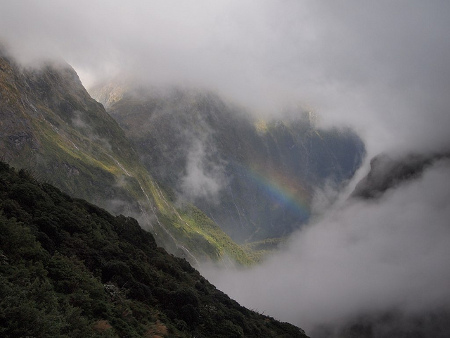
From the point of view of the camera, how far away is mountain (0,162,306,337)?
18.4m

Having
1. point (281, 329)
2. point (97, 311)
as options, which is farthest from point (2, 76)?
point (97, 311)

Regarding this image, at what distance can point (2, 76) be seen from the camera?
16450cm

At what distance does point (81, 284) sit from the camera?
2725cm

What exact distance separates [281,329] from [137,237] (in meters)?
29.1

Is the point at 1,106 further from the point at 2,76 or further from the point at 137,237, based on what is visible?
the point at 137,237

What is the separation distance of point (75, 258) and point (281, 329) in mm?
42517

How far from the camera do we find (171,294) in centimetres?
3962

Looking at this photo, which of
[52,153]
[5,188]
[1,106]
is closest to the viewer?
[5,188]

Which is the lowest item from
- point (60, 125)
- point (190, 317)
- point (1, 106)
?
point (190, 317)

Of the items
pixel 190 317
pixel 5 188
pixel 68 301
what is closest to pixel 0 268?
pixel 68 301

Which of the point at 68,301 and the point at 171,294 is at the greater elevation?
the point at 171,294

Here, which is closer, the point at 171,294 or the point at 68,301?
the point at 68,301

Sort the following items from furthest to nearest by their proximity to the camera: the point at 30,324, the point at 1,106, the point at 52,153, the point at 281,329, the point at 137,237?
1. the point at 52,153
2. the point at 1,106
3. the point at 281,329
4. the point at 137,237
5. the point at 30,324

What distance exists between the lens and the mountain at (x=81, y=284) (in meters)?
18.4
